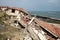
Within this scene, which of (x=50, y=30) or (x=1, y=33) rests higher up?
(x=50, y=30)

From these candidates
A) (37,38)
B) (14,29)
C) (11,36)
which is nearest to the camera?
(37,38)

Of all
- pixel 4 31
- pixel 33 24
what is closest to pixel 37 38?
pixel 33 24

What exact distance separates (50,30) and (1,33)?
582 cm

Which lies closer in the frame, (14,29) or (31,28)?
(31,28)

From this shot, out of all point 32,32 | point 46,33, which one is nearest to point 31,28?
point 32,32

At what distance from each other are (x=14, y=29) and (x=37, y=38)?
234 inches

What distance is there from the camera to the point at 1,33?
19.1 meters

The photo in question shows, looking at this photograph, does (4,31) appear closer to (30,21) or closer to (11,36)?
(11,36)

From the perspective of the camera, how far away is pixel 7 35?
18.8 meters

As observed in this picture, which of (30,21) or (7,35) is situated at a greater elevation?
(30,21)

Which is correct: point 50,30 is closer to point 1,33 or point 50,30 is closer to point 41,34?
point 41,34

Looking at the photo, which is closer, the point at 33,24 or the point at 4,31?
the point at 33,24

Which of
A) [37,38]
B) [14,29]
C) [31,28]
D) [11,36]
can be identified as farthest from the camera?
[14,29]

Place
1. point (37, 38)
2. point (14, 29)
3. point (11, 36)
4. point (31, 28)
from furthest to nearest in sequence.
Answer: point (14, 29), point (11, 36), point (31, 28), point (37, 38)
